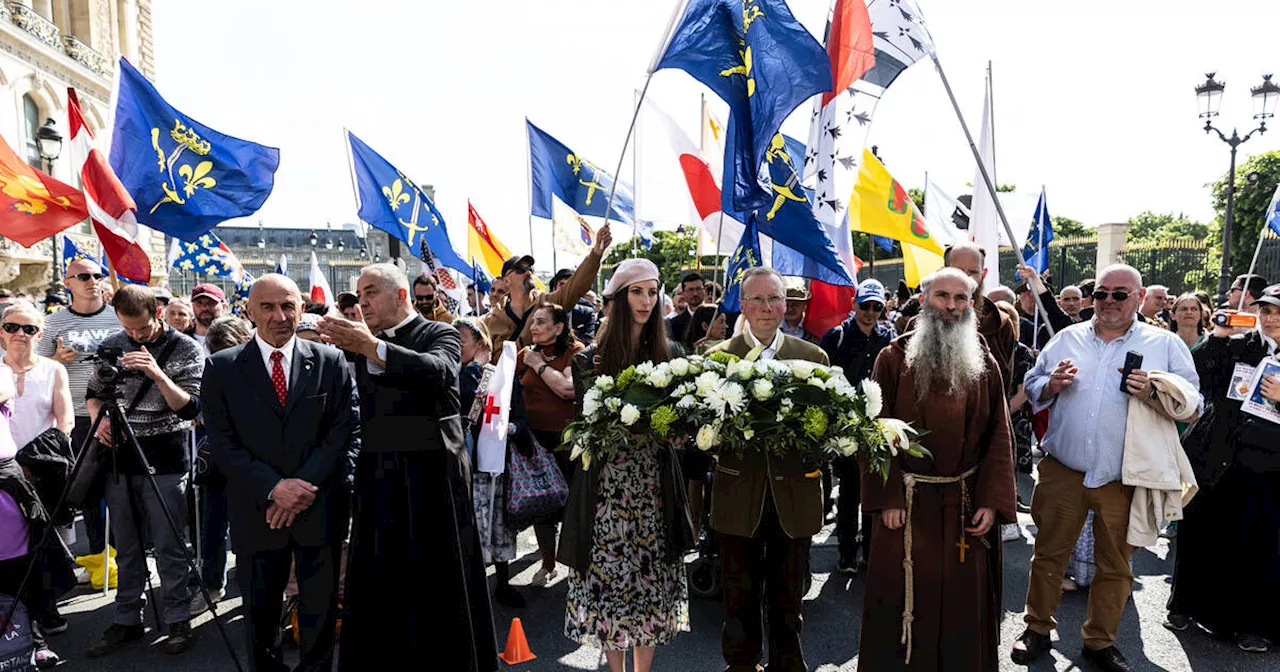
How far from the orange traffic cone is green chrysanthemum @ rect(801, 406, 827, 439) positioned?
2246mm

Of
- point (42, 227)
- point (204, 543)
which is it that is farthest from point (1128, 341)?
point (42, 227)

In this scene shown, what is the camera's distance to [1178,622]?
4.74 m

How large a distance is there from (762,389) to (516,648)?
2.34 meters

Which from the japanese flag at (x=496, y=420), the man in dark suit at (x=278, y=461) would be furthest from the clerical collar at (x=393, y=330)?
the japanese flag at (x=496, y=420)

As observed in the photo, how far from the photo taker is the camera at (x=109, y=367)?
387 centimetres

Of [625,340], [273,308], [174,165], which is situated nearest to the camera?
[273,308]

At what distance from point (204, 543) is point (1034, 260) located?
12.1 metres

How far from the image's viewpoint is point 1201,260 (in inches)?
778

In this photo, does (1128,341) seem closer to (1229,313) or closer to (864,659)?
(1229,313)

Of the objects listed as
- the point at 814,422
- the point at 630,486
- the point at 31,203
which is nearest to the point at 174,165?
the point at 31,203

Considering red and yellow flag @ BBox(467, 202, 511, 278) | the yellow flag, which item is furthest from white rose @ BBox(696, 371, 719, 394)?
red and yellow flag @ BBox(467, 202, 511, 278)

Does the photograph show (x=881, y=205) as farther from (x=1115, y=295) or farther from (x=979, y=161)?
(x=1115, y=295)

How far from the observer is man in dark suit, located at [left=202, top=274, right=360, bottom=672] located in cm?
354

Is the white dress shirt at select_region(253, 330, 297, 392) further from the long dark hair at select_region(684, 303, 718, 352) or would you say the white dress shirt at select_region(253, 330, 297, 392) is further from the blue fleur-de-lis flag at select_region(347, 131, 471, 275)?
the blue fleur-de-lis flag at select_region(347, 131, 471, 275)
